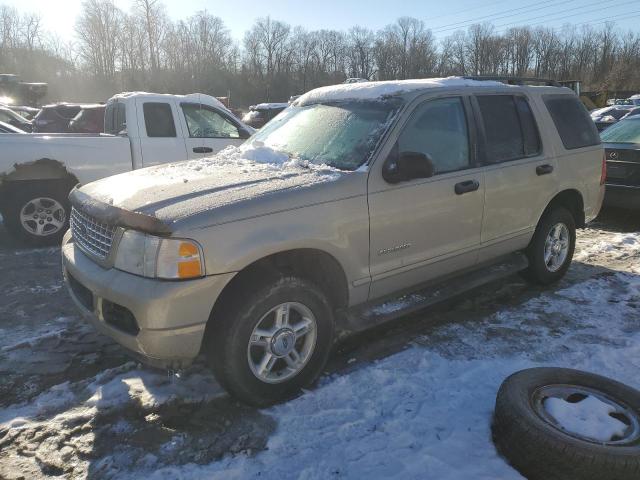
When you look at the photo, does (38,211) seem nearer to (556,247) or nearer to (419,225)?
(419,225)

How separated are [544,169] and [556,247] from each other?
3.09ft

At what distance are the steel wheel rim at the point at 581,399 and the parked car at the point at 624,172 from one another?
5332mm

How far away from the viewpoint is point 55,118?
9.87 meters

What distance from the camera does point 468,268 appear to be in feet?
14.1

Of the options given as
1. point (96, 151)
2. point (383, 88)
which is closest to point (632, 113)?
point (383, 88)

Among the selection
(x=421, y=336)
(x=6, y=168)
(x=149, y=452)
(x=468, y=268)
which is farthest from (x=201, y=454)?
(x=6, y=168)

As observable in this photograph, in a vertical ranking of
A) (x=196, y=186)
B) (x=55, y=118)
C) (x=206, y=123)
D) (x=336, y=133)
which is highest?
(x=55, y=118)

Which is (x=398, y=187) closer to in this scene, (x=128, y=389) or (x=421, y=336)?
(x=421, y=336)

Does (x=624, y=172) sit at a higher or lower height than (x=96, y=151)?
lower

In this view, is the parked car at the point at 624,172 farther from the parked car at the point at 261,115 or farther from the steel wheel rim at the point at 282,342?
the parked car at the point at 261,115

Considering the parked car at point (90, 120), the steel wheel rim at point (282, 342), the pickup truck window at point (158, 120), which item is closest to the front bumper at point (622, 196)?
the steel wheel rim at point (282, 342)

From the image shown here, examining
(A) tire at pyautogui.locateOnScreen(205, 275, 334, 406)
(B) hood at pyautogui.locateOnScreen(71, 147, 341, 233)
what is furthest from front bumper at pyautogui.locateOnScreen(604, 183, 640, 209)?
(A) tire at pyautogui.locateOnScreen(205, 275, 334, 406)

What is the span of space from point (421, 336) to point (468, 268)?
2.35 feet

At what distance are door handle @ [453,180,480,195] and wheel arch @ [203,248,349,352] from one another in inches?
46.6
